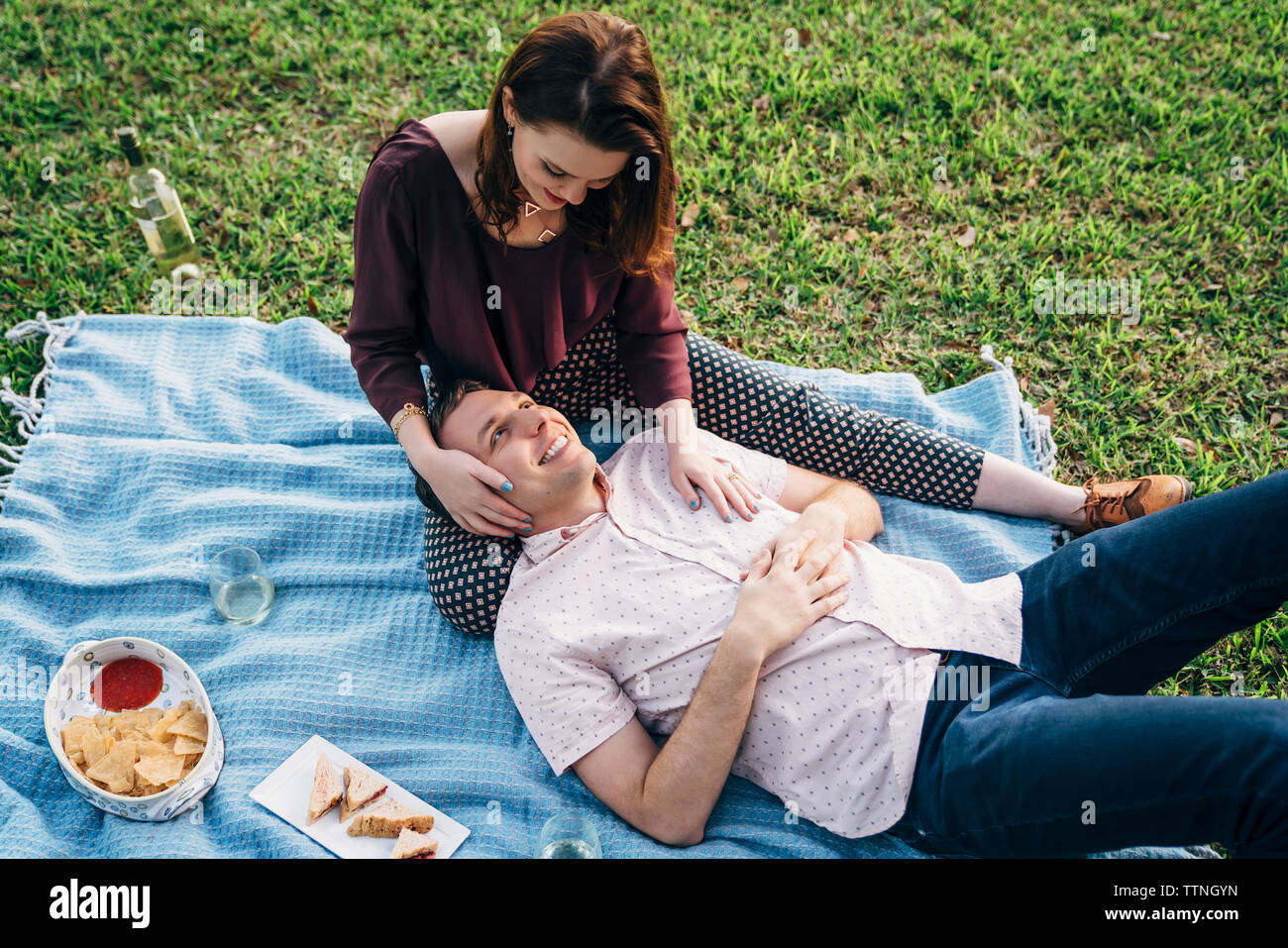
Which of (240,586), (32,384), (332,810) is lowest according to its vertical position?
(332,810)

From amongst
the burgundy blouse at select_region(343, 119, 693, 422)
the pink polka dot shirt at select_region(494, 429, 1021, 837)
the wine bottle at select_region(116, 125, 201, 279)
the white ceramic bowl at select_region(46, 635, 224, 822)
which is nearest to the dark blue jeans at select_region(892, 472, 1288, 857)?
the pink polka dot shirt at select_region(494, 429, 1021, 837)

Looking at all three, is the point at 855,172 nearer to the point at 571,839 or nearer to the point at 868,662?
the point at 868,662

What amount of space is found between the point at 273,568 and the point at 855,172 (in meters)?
3.83

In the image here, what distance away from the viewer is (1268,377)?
4.62 m

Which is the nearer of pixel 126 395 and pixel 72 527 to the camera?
pixel 72 527

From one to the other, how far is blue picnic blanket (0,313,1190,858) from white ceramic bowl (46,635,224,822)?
0.07 m

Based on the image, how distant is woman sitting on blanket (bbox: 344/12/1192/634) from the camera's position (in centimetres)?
267

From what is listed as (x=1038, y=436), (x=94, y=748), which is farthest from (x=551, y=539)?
(x=1038, y=436)

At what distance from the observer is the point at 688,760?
2.79 m

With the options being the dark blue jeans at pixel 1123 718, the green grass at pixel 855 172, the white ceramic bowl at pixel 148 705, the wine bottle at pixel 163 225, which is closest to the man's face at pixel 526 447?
the white ceramic bowl at pixel 148 705

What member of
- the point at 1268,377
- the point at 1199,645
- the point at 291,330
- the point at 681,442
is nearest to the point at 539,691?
the point at 681,442

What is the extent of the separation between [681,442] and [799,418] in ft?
2.11

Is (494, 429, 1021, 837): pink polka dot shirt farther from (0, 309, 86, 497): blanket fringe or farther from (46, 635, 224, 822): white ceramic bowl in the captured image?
(0, 309, 86, 497): blanket fringe
